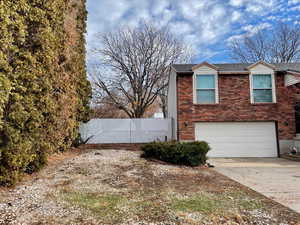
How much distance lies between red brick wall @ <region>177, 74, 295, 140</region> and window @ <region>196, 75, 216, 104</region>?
0.34 metres

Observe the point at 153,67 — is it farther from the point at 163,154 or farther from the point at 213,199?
the point at 213,199

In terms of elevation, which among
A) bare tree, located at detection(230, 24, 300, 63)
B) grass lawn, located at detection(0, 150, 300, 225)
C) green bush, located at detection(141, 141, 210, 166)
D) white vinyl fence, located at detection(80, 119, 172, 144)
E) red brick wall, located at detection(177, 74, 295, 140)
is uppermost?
bare tree, located at detection(230, 24, 300, 63)

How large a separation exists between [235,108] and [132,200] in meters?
8.89

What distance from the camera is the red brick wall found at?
1090 cm

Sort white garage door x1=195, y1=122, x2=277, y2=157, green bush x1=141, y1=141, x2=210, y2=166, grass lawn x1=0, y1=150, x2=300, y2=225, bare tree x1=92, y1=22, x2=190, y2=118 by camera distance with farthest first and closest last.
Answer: bare tree x1=92, y1=22, x2=190, y2=118, white garage door x1=195, y1=122, x2=277, y2=157, green bush x1=141, y1=141, x2=210, y2=166, grass lawn x1=0, y1=150, x2=300, y2=225

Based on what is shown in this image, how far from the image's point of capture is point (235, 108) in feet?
36.1

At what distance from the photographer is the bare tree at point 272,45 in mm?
21016

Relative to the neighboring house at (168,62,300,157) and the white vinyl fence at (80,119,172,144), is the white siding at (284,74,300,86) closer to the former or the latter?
the neighboring house at (168,62,300,157)

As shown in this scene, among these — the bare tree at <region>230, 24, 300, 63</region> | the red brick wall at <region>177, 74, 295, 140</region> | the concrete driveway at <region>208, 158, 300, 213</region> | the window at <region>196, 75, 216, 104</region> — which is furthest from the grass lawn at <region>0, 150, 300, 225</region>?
the bare tree at <region>230, 24, 300, 63</region>

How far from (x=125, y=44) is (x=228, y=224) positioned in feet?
56.6

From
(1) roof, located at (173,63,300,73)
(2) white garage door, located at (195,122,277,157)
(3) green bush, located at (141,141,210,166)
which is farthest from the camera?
(1) roof, located at (173,63,300,73)

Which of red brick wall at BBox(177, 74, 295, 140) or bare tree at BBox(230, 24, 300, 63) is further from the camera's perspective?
bare tree at BBox(230, 24, 300, 63)

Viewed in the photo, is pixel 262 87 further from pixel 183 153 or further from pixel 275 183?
pixel 275 183

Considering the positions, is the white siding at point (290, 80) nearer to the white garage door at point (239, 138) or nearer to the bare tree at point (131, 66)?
the white garage door at point (239, 138)
